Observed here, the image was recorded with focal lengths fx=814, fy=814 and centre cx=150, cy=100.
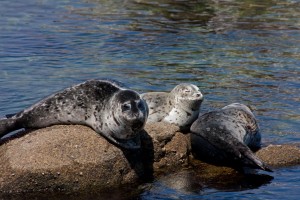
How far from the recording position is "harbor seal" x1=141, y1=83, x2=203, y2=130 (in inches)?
339

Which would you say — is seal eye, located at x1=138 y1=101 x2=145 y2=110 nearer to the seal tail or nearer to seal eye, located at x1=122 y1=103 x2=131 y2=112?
seal eye, located at x1=122 y1=103 x2=131 y2=112

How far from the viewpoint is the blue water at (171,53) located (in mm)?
10414

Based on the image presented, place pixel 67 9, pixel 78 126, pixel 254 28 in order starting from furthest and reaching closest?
pixel 67 9, pixel 254 28, pixel 78 126

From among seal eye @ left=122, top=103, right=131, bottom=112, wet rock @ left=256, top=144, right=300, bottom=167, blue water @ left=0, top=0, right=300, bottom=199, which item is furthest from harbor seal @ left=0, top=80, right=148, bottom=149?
wet rock @ left=256, top=144, right=300, bottom=167

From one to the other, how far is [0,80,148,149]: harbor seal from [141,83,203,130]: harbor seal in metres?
0.97

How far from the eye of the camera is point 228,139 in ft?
26.5

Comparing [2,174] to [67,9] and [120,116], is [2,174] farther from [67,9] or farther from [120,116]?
[67,9]

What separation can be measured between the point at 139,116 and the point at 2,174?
4.35 feet

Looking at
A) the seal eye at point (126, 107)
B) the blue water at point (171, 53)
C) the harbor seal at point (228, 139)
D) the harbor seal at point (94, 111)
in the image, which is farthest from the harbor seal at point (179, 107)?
the seal eye at point (126, 107)

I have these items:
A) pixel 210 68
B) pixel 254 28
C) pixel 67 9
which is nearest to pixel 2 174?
pixel 210 68

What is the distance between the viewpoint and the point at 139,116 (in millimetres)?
7355

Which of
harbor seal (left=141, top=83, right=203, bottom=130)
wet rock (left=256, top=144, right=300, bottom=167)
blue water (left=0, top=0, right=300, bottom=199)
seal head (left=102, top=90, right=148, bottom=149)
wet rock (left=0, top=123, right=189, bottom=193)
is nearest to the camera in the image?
wet rock (left=0, top=123, right=189, bottom=193)

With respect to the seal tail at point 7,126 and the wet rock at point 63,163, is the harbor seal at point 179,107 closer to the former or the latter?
the wet rock at point 63,163

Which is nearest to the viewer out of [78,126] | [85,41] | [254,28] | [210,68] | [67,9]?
[78,126]
